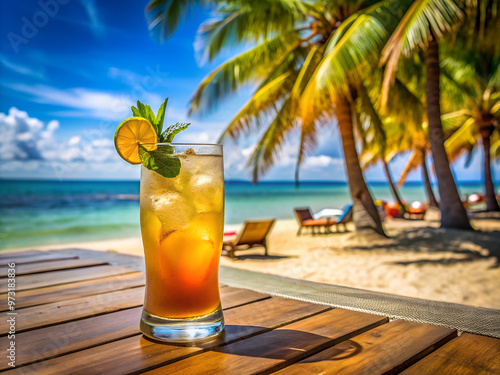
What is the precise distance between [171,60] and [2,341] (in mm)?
64134

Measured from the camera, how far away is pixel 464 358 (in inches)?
23.9

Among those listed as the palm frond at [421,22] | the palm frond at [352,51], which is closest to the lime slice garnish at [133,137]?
the palm frond at [421,22]

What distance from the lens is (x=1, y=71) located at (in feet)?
107

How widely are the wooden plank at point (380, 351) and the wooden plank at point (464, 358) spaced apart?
2cm

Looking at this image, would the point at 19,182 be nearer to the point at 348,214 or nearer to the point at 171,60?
the point at 171,60

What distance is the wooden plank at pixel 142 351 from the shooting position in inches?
23.3

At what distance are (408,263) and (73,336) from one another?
19.6 feet

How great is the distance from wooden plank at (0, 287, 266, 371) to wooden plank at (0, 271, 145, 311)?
0.23 metres

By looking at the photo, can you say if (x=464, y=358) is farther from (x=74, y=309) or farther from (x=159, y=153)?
(x=74, y=309)

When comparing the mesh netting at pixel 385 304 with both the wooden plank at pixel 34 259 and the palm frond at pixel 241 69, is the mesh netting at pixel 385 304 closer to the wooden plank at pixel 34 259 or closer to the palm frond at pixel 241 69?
the wooden plank at pixel 34 259

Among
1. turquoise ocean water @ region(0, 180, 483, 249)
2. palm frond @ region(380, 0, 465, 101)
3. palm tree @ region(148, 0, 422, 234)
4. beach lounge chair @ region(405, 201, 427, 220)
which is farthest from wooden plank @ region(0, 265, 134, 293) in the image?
beach lounge chair @ region(405, 201, 427, 220)

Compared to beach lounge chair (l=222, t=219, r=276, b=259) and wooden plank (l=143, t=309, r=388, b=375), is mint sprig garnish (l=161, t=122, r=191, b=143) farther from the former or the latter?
beach lounge chair (l=222, t=219, r=276, b=259)

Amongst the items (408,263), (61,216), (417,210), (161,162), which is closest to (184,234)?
(161,162)

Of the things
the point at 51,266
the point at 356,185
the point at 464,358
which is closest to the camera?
the point at 464,358
